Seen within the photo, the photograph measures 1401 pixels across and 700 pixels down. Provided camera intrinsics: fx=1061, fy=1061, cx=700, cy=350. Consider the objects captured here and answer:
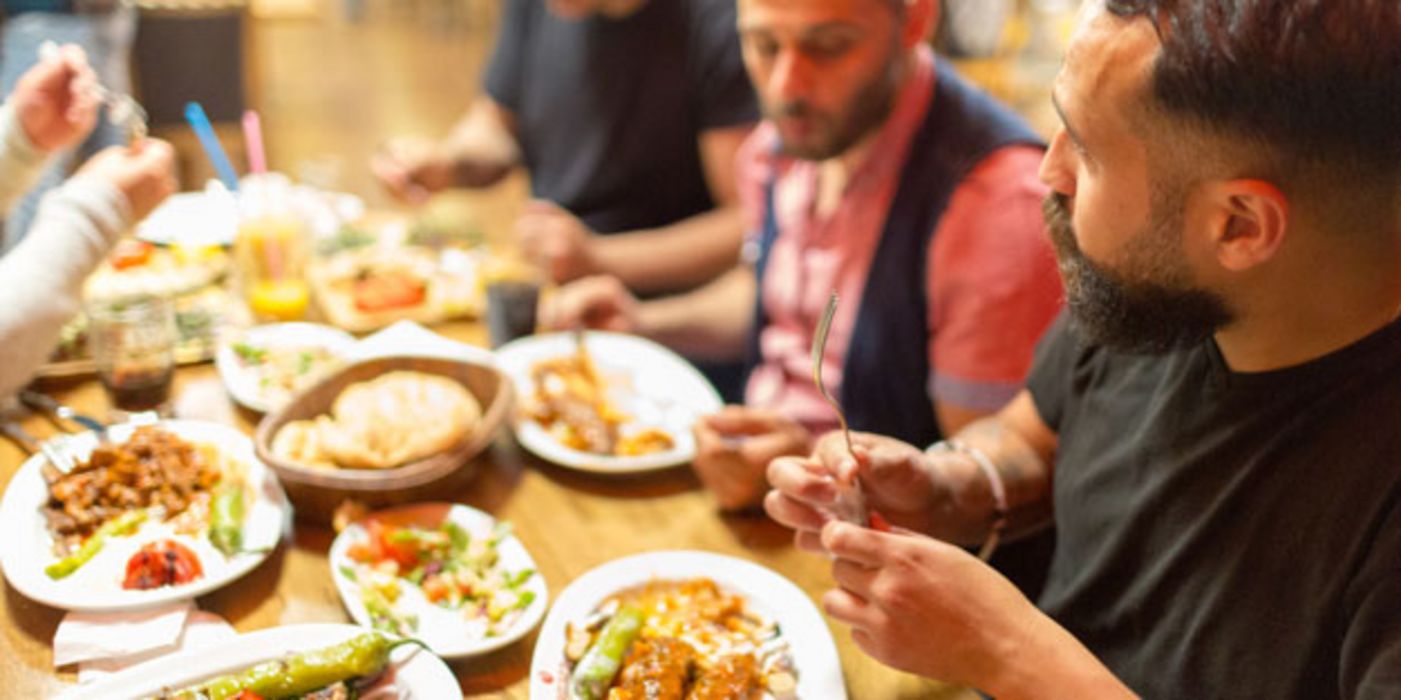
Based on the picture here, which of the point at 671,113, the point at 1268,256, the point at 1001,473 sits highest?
the point at 1268,256

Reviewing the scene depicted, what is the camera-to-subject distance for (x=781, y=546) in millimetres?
1551

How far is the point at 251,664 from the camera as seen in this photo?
1179 millimetres

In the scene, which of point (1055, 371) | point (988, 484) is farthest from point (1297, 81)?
point (988, 484)

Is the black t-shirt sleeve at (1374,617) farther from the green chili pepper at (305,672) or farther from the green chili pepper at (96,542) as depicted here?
the green chili pepper at (96,542)

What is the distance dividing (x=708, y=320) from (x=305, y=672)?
150cm

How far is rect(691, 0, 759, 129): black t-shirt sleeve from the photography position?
2.71 meters

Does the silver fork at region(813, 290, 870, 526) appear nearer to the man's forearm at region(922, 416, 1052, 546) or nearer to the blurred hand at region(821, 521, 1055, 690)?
the blurred hand at region(821, 521, 1055, 690)

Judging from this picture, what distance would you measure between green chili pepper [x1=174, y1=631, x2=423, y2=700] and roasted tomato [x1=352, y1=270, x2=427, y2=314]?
107cm

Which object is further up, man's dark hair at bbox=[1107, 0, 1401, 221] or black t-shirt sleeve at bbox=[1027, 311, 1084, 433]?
man's dark hair at bbox=[1107, 0, 1401, 221]

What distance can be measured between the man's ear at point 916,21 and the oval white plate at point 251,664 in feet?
4.39

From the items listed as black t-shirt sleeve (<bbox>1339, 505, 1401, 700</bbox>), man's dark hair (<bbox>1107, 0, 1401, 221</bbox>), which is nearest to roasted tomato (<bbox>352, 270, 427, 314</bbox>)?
man's dark hair (<bbox>1107, 0, 1401, 221</bbox>)

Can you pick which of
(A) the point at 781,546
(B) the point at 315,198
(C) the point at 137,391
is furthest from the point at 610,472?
(B) the point at 315,198

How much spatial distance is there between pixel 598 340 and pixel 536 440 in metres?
0.46

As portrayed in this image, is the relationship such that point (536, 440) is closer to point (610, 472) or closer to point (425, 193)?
point (610, 472)
